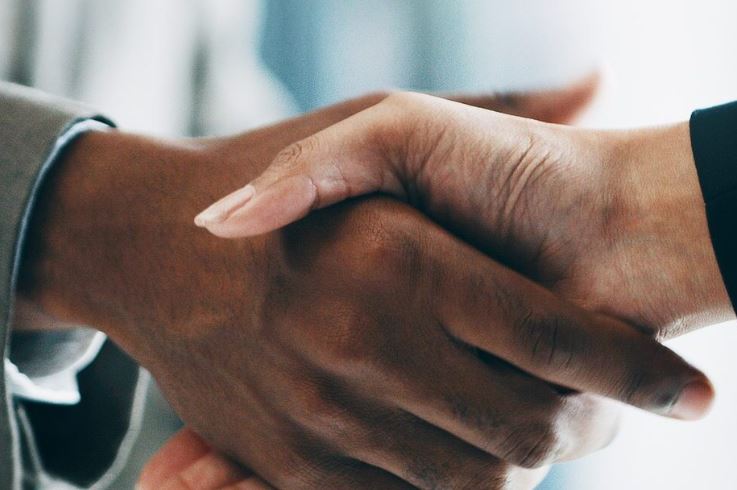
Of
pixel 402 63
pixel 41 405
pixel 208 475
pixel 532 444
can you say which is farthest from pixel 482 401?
pixel 402 63

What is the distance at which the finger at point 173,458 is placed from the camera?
76cm

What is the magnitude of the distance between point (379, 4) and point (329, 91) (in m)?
0.16

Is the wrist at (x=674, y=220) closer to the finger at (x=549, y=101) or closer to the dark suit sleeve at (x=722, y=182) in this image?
the dark suit sleeve at (x=722, y=182)

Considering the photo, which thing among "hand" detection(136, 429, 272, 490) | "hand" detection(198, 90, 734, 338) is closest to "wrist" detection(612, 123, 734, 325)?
"hand" detection(198, 90, 734, 338)

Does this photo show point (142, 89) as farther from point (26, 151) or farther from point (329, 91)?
point (26, 151)

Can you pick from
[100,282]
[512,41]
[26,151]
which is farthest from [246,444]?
[512,41]

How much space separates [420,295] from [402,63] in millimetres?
634

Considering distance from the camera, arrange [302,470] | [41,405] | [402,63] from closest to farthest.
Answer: [302,470] < [41,405] < [402,63]

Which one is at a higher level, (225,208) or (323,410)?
(225,208)

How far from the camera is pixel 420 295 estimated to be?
2.10 ft

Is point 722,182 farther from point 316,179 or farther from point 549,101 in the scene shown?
point 316,179

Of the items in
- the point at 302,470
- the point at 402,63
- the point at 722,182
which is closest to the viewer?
the point at 722,182

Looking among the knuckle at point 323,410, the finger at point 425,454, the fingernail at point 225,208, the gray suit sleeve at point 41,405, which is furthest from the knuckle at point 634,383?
the gray suit sleeve at point 41,405

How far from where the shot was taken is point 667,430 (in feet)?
3.41
